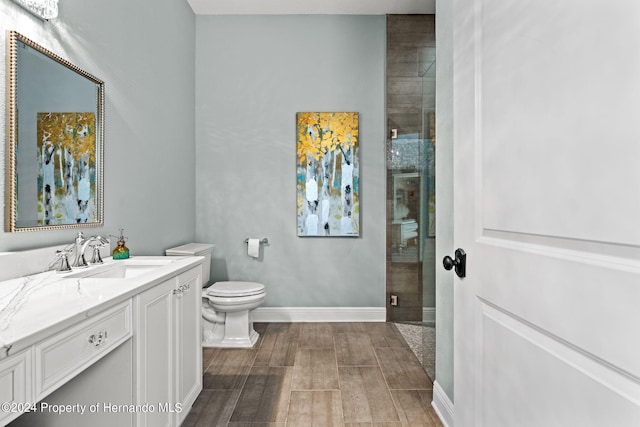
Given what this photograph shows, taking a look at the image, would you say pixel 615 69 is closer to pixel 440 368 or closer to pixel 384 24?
pixel 440 368

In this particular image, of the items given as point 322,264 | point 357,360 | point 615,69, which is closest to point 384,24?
point 322,264

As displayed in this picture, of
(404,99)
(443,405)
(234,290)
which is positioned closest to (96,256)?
(234,290)

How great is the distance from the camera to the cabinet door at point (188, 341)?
1862 mm

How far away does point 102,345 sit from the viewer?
1181mm

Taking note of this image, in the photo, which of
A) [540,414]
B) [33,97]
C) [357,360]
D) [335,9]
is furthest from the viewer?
[335,9]

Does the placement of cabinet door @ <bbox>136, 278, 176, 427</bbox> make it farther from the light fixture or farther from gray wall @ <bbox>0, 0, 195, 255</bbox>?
the light fixture

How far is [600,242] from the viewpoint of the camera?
637 mm

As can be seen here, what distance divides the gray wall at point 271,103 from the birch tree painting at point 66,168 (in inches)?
68.0

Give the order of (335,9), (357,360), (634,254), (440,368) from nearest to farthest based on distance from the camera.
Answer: (634,254) < (440,368) < (357,360) < (335,9)

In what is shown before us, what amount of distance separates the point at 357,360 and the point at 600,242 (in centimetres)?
236

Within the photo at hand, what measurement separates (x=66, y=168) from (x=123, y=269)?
1.77 feet

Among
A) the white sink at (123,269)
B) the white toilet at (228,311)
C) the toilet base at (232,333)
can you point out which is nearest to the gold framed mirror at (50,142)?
the white sink at (123,269)

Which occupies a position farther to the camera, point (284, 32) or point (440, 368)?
point (284, 32)

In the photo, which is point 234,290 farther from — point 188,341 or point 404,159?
point 404,159
